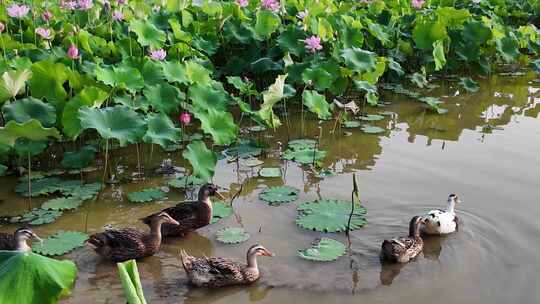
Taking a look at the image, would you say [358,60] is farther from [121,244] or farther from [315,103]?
[121,244]

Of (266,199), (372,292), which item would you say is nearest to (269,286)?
(372,292)

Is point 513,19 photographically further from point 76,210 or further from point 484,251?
point 76,210

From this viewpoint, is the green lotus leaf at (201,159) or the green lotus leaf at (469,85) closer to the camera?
the green lotus leaf at (201,159)

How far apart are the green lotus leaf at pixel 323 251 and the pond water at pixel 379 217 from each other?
0.19 ft

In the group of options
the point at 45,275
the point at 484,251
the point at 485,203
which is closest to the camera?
the point at 45,275

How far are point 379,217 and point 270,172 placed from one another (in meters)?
1.33

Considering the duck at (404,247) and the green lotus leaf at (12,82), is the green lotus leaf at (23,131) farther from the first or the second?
the duck at (404,247)

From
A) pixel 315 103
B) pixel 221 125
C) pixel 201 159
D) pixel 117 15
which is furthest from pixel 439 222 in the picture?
pixel 117 15

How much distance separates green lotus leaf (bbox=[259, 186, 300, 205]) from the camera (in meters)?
5.61

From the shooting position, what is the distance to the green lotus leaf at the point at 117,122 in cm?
521

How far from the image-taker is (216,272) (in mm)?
4289

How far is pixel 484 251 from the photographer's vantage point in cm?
476

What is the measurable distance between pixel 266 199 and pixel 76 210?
5.39 feet

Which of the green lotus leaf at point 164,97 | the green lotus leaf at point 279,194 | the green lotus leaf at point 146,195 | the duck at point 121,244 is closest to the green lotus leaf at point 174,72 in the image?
the green lotus leaf at point 164,97
